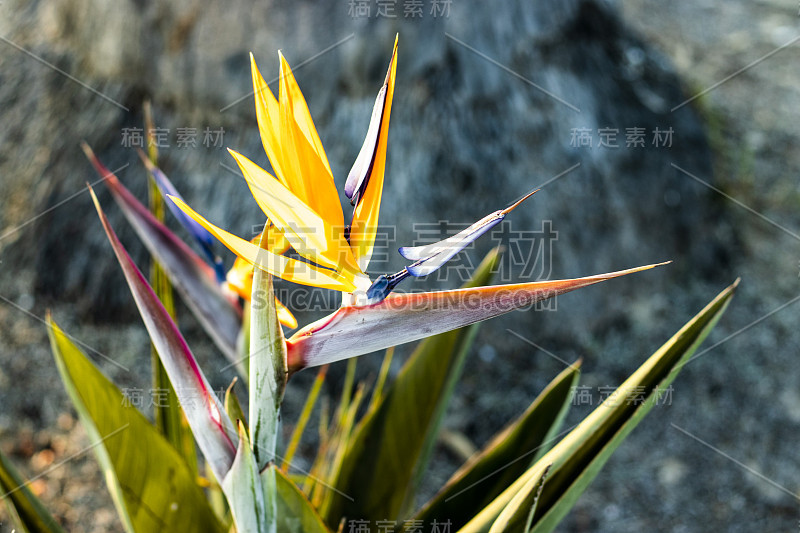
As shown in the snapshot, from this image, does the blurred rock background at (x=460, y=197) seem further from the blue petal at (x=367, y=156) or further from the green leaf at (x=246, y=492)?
the blue petal at (x=367, y=156)

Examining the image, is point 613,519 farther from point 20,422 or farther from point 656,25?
point 656,25

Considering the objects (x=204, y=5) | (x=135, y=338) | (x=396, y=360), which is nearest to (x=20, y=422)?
(x=135, y=338)

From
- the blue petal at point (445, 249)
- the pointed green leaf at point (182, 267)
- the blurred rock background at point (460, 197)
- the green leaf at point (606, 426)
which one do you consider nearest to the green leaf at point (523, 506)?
the green leaf at point (606, 426)

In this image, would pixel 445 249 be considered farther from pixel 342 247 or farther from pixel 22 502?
pixel 22 502

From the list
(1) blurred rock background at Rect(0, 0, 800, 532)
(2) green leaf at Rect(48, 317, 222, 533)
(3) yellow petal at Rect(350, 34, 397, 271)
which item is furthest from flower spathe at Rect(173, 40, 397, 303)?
(1) blurred rock background at Rect(0, 0, 800, 532)

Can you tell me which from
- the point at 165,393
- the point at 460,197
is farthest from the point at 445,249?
the point at 460,197
